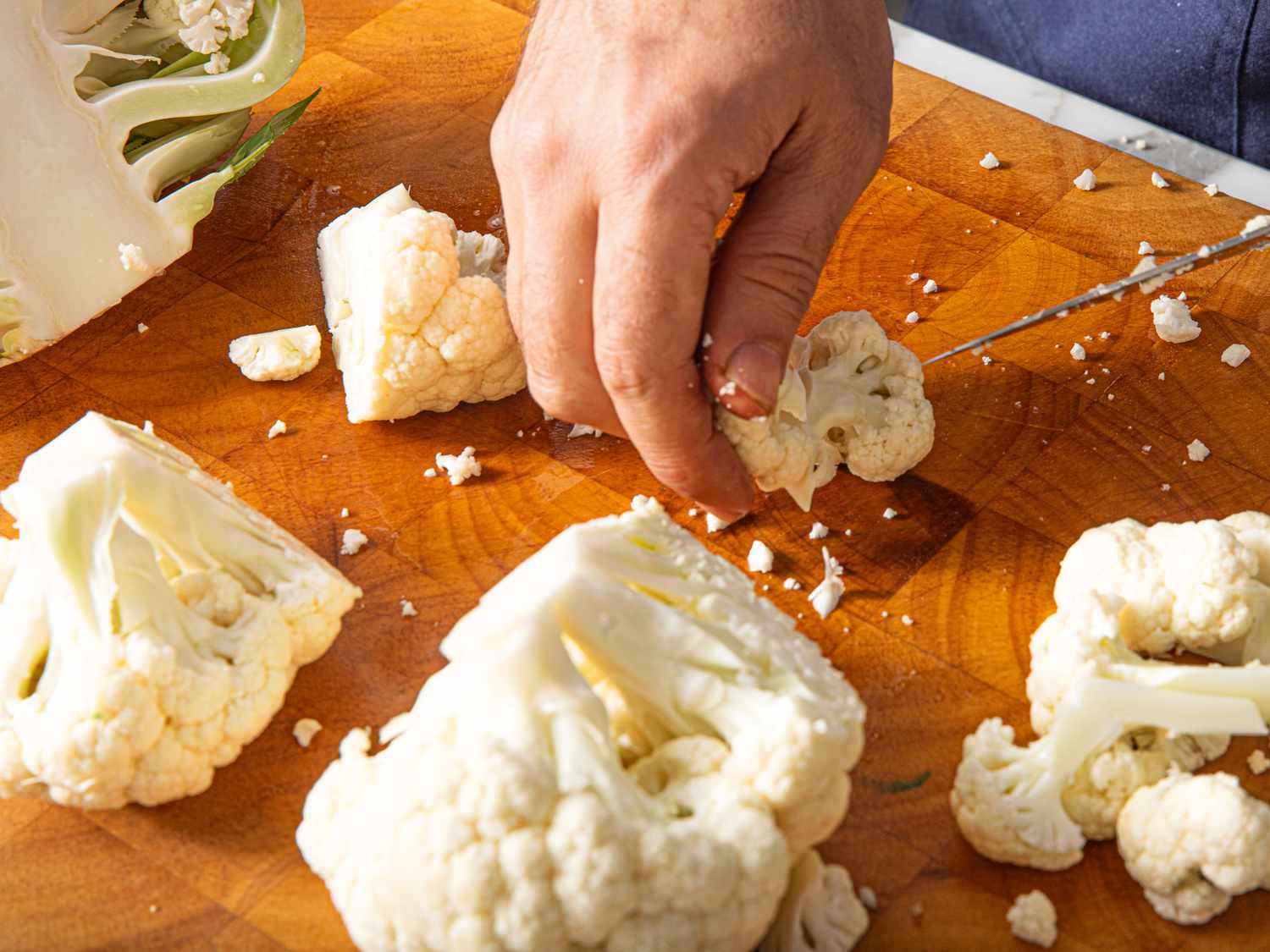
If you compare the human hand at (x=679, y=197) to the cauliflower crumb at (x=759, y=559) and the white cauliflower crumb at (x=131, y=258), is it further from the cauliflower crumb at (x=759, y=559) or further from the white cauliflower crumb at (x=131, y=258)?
the white cauliflower crumb at (x=131, y=258)

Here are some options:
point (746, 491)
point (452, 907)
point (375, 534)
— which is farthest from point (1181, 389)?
point (452, 907)

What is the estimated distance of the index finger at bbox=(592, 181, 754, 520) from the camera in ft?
4.87

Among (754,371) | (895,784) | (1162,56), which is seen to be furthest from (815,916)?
(1162,56)

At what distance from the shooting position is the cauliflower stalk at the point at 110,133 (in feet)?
6.25

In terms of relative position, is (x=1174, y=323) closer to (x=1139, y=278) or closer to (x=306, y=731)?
(x=1139, y=278)

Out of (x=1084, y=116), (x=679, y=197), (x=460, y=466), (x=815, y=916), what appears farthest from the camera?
(x=1084, y=116)

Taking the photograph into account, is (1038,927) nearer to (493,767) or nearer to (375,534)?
(493,767)

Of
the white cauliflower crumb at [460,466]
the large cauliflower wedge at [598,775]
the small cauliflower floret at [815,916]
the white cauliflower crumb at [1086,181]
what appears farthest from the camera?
the white cauliflower crumb at [1086,181]

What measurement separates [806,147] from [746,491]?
399 millimetres

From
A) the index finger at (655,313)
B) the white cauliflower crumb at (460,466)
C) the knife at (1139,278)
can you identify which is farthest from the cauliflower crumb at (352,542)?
the knife at (1139,278)

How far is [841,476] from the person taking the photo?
5.89 ft

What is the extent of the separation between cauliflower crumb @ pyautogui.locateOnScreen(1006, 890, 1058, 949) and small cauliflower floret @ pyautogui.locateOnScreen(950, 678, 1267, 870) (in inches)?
1.9

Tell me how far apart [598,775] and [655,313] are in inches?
19.7

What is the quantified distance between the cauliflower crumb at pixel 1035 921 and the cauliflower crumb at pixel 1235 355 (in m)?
0.84
